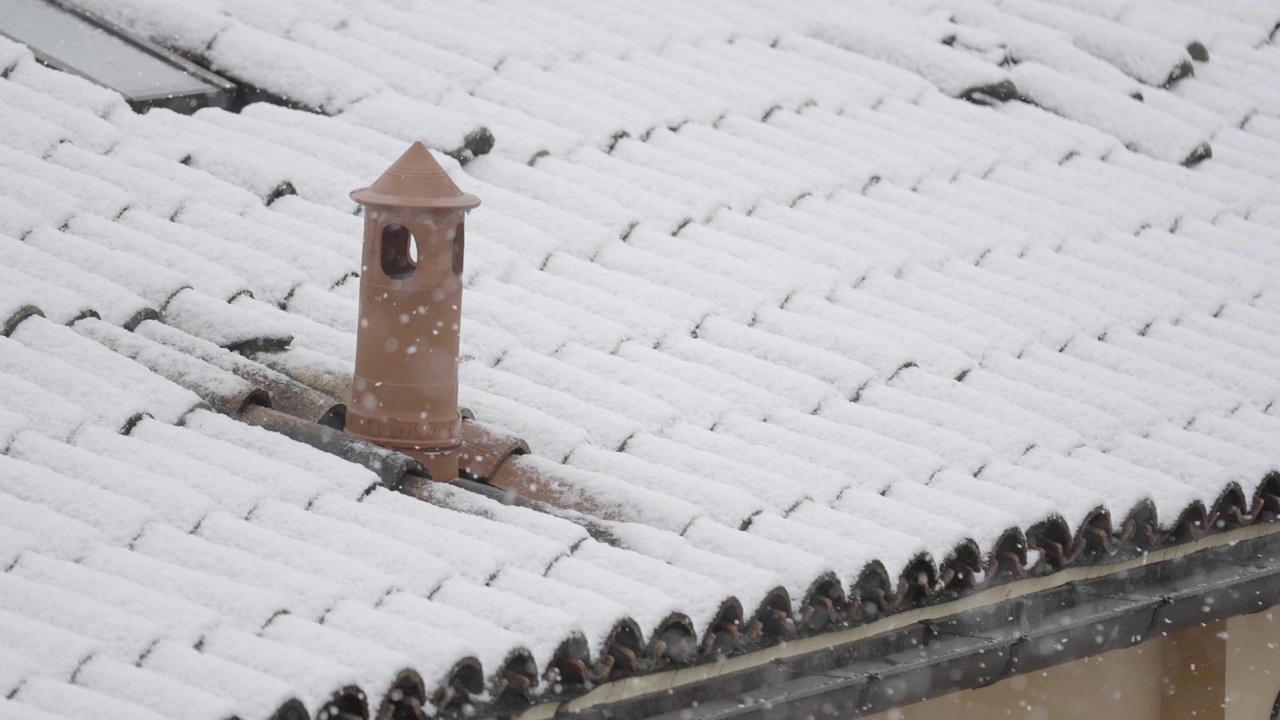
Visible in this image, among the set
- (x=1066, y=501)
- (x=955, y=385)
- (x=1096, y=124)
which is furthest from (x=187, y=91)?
(x=1096, y=124)

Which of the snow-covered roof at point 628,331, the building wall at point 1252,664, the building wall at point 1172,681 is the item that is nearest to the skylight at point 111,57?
the snow-covered roof at point 628,331

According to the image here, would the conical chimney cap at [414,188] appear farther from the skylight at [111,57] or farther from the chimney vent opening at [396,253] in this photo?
the skylight at [111,57]

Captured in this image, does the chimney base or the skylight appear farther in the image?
the skylight

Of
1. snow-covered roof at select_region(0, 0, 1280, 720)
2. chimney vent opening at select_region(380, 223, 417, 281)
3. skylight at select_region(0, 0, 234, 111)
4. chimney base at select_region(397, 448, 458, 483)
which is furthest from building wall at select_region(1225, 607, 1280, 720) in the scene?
skylight at select_region(0, 0, 234, 111)

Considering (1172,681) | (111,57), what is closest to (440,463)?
(111,57)

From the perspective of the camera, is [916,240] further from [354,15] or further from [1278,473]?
[354,15]

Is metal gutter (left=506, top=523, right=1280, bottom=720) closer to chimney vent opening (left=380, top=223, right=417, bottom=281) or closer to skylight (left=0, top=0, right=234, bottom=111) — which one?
chimney vent opening (left=380, top=223, right=417, bottom=281)
